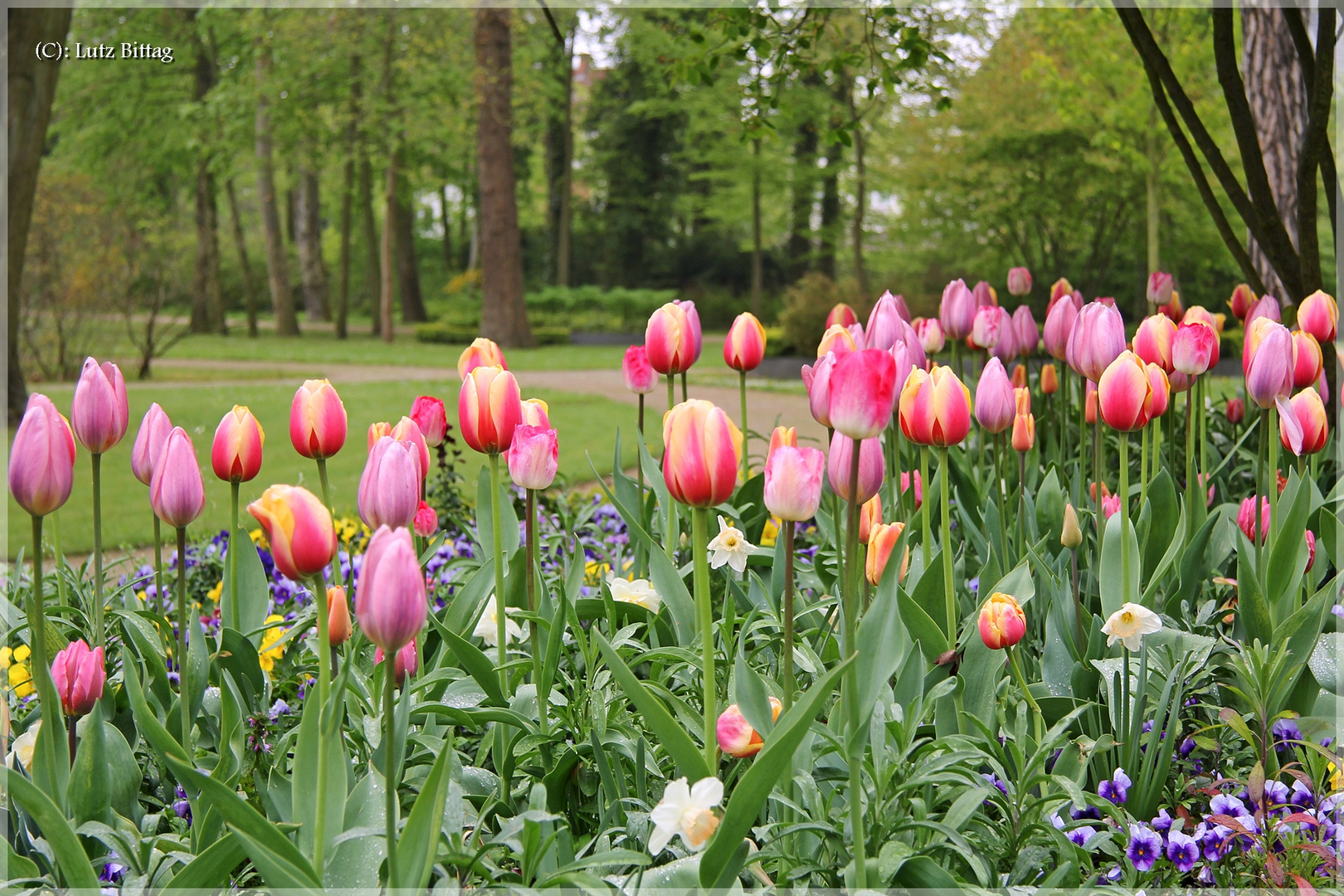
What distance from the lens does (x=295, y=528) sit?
3.95ft

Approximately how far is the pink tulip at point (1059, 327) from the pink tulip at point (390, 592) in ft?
6.90

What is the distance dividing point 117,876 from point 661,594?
40.3 inches

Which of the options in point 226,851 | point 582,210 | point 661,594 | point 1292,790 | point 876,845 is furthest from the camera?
point 582,210

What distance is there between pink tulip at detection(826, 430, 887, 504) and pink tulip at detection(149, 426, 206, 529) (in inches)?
38.9

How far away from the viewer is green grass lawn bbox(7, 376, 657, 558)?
6.32 meters

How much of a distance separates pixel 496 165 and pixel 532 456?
1768cm

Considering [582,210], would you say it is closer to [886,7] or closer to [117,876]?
[886,7]

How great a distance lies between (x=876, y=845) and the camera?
4.71ft

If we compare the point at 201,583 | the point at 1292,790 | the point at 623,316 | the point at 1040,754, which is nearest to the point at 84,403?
the point at 1040,754

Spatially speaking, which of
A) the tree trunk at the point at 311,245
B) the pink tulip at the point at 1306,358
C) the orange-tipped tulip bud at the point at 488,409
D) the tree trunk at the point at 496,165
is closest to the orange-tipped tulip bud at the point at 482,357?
the orange-tipped tulip bud at the point at 488,409

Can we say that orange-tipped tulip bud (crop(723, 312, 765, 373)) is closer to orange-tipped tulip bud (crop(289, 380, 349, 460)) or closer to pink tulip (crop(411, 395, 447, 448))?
pink tulip (crop(411, 395, 447, 448))

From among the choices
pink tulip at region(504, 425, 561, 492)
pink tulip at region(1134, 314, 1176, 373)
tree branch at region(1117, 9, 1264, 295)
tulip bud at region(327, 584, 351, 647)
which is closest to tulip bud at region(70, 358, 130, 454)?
tulip bud at region(327, 584, 351, 647)

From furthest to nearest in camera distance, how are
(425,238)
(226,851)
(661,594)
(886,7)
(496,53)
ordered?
(425,238)
(496,53)
(886,7)
(661,594)
(226,851)

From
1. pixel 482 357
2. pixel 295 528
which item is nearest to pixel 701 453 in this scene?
pixel 295 528
